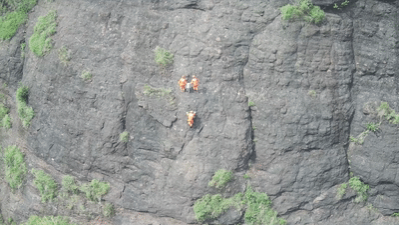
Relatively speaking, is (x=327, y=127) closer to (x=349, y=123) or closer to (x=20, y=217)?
(x=349, y=123)

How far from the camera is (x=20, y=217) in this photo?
1039cm

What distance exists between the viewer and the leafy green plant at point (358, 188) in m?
9.16

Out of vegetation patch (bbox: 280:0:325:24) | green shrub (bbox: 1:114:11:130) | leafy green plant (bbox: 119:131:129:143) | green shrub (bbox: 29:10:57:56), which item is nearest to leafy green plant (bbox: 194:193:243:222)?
leafy green plant (bbox: 119:131:129:143)

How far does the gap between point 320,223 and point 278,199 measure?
983 mm

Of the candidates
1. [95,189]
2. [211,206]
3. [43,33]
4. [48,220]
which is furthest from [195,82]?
[48,220]

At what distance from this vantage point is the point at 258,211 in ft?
29.6

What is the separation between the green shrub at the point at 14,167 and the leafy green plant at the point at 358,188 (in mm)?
7298

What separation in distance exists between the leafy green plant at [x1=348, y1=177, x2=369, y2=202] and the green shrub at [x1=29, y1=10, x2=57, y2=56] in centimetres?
710

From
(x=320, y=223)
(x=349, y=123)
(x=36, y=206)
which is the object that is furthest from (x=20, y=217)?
(x=349, y=123)

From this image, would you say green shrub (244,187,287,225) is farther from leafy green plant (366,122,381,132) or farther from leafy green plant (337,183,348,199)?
leafy green plant (366,122,381,132)

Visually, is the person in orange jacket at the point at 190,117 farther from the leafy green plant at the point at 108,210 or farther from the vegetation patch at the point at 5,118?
the vegetation patch at the point at 5,118

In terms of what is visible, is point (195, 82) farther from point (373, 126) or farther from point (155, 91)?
point (373, 126)

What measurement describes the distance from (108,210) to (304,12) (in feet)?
18.8

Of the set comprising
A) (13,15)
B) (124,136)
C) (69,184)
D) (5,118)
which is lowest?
(69,184)
